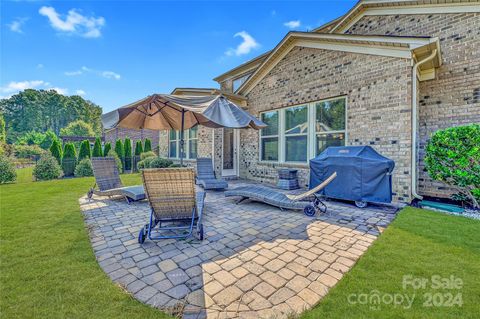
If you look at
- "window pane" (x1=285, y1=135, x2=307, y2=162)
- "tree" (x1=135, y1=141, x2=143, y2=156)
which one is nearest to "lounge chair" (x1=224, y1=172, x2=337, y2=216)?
"window pane" (x1=285, y1=135, x2=307, y2=162)

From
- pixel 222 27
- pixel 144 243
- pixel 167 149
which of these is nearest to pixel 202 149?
pixel 167 149

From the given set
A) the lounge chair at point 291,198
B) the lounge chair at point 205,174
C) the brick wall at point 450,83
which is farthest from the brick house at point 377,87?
the lounge chair at point 291,198

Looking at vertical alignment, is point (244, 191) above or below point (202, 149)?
below

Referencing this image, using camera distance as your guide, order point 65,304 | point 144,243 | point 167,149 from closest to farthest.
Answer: point 65,304, point 144,243, point 167,149

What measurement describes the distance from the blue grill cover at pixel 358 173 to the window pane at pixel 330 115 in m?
1.49

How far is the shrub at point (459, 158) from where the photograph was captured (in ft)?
15.7

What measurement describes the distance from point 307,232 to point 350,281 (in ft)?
4.58

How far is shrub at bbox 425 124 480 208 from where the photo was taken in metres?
4.79

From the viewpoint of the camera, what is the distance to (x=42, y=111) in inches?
2029

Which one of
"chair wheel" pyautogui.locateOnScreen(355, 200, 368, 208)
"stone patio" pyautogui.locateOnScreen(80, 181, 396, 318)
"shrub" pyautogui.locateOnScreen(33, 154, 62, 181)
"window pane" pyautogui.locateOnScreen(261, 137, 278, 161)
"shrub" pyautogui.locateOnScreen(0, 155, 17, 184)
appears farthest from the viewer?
"shrub" pyautogui.locateOnScreen(33, 154, 62, 181)

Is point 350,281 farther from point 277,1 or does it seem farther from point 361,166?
point 277,1

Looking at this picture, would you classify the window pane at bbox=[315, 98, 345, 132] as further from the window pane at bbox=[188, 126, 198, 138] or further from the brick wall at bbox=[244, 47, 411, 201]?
the window pane at bbox=[188, 126, 198, 138]

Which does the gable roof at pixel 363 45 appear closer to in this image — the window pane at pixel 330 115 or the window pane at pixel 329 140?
the window pane at pixel 330 115

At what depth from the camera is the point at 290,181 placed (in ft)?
24.9
